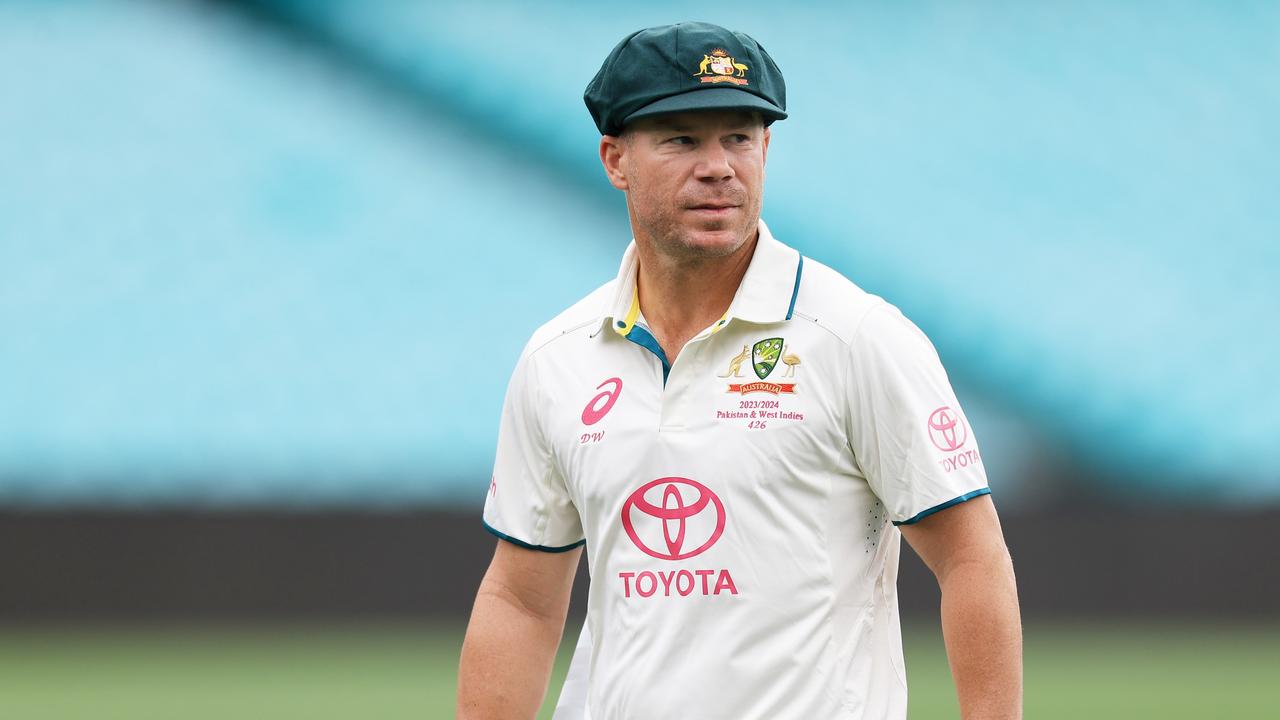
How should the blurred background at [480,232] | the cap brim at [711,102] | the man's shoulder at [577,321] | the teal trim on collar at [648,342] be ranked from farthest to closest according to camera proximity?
the blurred background at [480,232] < the man's shoulder at [577,321] < the teal trim on collar at [648,342] < the cap brim at [711,102]

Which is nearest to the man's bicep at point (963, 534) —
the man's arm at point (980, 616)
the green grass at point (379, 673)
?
the man's arm at point (980, 616)

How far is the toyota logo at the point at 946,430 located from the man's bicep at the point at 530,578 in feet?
2.20

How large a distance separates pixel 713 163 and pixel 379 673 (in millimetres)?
5998

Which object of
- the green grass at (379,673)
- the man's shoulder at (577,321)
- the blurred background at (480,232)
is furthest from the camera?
the blurred background at (480,232)

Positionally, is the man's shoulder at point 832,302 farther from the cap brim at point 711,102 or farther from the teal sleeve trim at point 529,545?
the teal sleeve trim at point 529,545

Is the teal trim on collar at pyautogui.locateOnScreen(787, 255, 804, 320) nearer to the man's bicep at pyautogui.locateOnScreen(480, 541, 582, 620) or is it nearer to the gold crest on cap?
the gold crest on cap

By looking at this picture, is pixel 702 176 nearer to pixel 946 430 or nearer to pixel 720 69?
pixel 720 69

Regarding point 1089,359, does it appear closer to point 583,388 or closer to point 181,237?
point 181,237

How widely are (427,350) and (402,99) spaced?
1873mm

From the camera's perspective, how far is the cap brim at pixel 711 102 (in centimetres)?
225

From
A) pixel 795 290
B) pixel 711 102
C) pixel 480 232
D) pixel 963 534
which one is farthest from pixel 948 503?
pixel 480 232

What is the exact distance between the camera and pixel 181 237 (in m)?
11.2

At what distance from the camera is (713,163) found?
7.57 ft

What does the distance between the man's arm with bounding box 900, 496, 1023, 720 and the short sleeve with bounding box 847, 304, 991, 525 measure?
Answer: 4 cm
